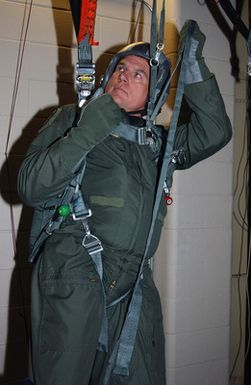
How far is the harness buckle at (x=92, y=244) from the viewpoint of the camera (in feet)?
4.12

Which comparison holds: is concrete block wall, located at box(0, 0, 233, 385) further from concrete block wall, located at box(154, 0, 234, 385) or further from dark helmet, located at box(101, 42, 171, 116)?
dark helmet, located at box(101, 42, 171, 116)

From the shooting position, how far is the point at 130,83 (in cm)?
147

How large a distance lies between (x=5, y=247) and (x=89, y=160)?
3.56 feet

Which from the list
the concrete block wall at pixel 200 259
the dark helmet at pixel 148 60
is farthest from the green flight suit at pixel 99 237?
the concrete block wall at pixel 200 259

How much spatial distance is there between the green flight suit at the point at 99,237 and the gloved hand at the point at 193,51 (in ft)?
0.10

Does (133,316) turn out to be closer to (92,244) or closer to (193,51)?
(92,244)

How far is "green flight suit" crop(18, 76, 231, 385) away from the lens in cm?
118

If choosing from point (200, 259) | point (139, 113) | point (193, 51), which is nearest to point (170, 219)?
point (200, 259)

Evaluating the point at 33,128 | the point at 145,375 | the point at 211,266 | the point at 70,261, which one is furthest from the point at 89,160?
the point at 211,266

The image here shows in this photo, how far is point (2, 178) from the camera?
2180 mm

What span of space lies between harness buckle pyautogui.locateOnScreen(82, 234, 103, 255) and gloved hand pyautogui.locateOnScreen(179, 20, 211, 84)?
672 millimetres

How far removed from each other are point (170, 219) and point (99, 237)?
0.93 m

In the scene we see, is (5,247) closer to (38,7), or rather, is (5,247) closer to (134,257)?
(134,257)

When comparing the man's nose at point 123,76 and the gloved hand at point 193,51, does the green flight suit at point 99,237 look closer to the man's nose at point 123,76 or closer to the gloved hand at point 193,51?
the gloved hand at point 193,51
